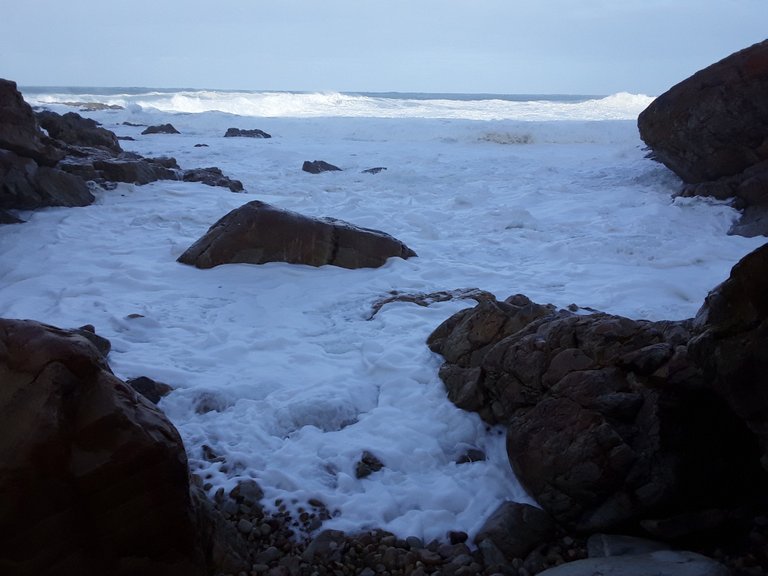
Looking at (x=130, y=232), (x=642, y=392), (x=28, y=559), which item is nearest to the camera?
(x=28, y=559)

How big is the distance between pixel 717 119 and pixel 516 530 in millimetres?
7797

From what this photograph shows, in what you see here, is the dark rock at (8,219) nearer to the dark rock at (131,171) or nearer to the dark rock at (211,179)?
the dark rock at (131,171)

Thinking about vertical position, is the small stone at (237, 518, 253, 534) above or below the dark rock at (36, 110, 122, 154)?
below

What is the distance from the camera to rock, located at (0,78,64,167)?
879 cm

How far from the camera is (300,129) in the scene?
90.1 ft

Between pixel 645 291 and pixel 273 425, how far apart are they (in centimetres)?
385

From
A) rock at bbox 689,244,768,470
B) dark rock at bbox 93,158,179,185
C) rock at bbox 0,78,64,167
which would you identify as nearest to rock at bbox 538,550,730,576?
rock at bbox 689,244,768,470

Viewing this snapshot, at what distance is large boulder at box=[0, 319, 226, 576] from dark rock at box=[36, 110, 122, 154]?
443 inches

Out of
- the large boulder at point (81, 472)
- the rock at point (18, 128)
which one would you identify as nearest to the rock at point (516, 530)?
the large boulder at point (81, 472)

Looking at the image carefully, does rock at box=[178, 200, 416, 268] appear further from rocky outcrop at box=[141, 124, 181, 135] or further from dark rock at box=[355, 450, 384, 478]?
rocky outcrop at box=[141, 124, 181, 135]

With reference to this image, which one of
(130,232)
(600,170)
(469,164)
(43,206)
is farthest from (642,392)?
(469,164)

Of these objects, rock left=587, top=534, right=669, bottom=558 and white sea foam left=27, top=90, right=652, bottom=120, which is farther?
white sea foam left=27, top=90, right=652, bottom=120

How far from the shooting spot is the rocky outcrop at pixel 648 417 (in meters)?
2.96

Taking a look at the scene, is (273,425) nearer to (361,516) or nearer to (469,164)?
(361,516)
